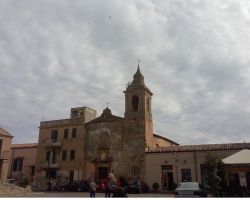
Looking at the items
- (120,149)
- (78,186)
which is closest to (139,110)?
(120,149)

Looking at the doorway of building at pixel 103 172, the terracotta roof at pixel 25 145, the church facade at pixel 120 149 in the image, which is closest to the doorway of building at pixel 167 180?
the church facade at pixel 120 149

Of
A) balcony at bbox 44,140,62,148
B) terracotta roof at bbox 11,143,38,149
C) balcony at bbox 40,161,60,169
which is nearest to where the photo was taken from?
balcony at bbox 40,161,60,169

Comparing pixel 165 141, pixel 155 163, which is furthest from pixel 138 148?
pixel 165 141

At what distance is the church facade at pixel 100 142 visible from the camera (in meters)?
38.7

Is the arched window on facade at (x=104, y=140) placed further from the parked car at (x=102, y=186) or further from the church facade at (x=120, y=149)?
the parked car at (x=102, y=186)

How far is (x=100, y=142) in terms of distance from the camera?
41.4 m

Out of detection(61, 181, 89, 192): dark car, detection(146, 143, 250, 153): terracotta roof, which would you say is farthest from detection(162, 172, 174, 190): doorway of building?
detection(61, 181, 89, 192): dark car

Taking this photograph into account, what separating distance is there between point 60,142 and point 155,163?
1464 centimetres

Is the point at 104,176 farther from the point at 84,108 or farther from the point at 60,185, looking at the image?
the point at 84,108

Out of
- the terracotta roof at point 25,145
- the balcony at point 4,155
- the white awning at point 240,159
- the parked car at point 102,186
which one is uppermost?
the terracotta roof at point 25,145

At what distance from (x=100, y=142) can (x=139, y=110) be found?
687 cm

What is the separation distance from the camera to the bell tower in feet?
128

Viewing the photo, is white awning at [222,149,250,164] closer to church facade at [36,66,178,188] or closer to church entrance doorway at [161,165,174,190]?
church entrance doorway at [161,165,174,190]

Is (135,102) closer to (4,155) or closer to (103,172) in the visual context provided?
(103,172)
